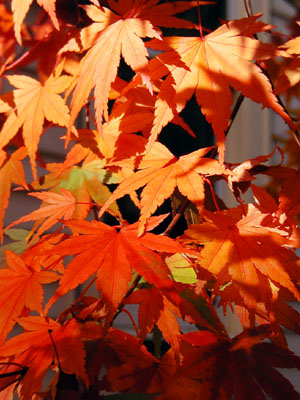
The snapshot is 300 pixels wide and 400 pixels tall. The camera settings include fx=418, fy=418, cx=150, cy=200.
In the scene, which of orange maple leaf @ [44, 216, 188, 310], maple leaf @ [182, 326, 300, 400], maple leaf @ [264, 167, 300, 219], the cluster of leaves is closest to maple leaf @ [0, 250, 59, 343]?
the cluster of leaves

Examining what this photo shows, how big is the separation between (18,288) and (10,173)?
31 cm

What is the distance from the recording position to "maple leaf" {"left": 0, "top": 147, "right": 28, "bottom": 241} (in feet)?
3.08

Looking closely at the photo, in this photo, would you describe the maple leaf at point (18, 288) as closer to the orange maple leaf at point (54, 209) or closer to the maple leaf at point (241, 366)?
the orange maple leaf at point (54, 209)

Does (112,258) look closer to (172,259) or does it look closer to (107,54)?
(172,259)

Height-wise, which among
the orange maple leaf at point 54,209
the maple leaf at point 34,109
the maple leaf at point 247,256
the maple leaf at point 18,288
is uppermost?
the maple leaf at point 34,109

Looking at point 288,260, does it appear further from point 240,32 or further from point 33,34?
point 33,34

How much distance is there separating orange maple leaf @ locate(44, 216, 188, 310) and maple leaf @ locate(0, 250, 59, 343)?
0.12m

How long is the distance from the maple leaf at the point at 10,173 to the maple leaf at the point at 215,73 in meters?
0.44

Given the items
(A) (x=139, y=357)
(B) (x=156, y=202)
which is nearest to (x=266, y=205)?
(B) (x=156, y=202)

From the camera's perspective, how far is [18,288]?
752 mm

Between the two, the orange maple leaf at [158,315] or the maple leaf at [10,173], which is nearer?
the orange maple leaf at [158,315]

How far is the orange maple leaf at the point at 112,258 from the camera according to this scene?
0.60m

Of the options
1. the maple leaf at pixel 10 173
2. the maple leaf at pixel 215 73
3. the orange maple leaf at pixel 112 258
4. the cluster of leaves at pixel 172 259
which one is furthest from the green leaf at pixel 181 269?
the maple leaf at pixel 10 173

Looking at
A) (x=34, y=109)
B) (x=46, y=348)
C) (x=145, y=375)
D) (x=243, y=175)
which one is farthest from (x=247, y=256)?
(x=34, y=109)
